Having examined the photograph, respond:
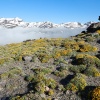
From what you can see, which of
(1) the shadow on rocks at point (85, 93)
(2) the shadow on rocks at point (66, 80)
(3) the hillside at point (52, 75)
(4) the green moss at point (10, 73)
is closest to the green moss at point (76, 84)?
(3) the hillside at point (52, 75)

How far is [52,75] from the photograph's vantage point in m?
30.1

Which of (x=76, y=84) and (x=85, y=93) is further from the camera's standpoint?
(x=76, y=84)

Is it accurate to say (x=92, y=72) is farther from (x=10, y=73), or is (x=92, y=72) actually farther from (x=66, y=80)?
(x=10, y=73)

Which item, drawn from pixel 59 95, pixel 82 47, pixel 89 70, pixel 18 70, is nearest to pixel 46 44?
pixel 82 47

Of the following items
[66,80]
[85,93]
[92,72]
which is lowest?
[85,93]

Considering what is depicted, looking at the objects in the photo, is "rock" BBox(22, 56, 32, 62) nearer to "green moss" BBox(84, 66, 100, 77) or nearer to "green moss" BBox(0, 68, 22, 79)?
"green moss" BBox(0, 68, 22, 79)

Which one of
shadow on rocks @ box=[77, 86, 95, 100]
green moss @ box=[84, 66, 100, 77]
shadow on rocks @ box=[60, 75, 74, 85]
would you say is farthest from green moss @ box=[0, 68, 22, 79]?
shadow on rocks @ box=[77, 86, 95, 100]

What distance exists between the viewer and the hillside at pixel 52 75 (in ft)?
79.7

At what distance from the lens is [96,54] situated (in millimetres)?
37031

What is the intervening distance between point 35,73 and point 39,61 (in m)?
6.42

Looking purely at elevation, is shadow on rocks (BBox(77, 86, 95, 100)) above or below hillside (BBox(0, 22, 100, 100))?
below

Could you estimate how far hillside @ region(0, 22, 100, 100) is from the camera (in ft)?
79.7

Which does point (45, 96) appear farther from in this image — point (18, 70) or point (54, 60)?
point (54, 60)

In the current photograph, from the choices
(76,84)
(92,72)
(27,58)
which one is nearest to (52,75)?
(76,84)
